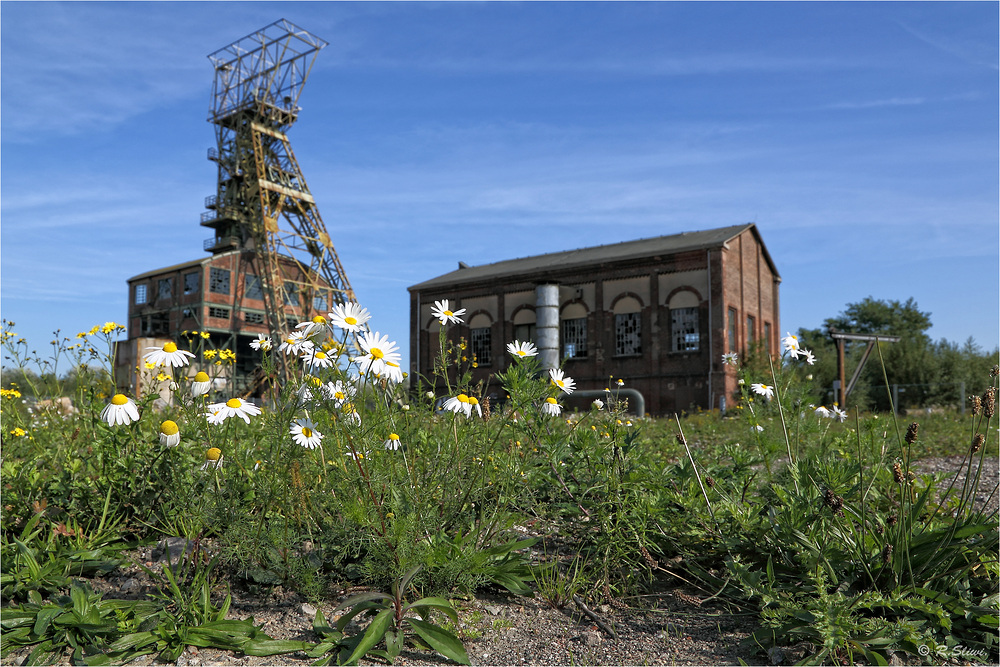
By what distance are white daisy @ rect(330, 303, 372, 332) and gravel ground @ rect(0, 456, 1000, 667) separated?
1.26m

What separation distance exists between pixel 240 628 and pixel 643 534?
1.76 meters

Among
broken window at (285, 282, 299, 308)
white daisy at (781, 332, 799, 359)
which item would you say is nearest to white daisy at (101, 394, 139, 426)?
white daisy at (781, 332, 799, 359)

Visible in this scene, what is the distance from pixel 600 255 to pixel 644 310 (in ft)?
11.8

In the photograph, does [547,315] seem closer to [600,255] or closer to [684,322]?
[600,255]

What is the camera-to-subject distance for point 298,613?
2.87 metres

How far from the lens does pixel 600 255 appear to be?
90.1 ft

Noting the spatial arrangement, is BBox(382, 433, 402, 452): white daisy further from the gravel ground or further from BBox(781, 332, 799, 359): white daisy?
BBox(781, 332, 799, 359): white daisy

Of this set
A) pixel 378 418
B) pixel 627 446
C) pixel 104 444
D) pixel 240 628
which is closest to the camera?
pixel 240 628

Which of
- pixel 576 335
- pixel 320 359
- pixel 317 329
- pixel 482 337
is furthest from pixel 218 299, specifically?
pixel 320 359

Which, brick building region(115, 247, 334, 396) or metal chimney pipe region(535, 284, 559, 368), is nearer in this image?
metal chimney pipe region(535, 284, 559, 368)

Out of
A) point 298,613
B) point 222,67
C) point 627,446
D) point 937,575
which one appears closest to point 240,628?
point 298,613

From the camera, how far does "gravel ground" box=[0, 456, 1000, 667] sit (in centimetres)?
246

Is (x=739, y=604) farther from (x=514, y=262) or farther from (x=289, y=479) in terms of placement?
(x=514, y=262)

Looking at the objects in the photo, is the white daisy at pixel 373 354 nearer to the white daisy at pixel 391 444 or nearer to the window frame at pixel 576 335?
the white daisy at pixel 391 444
